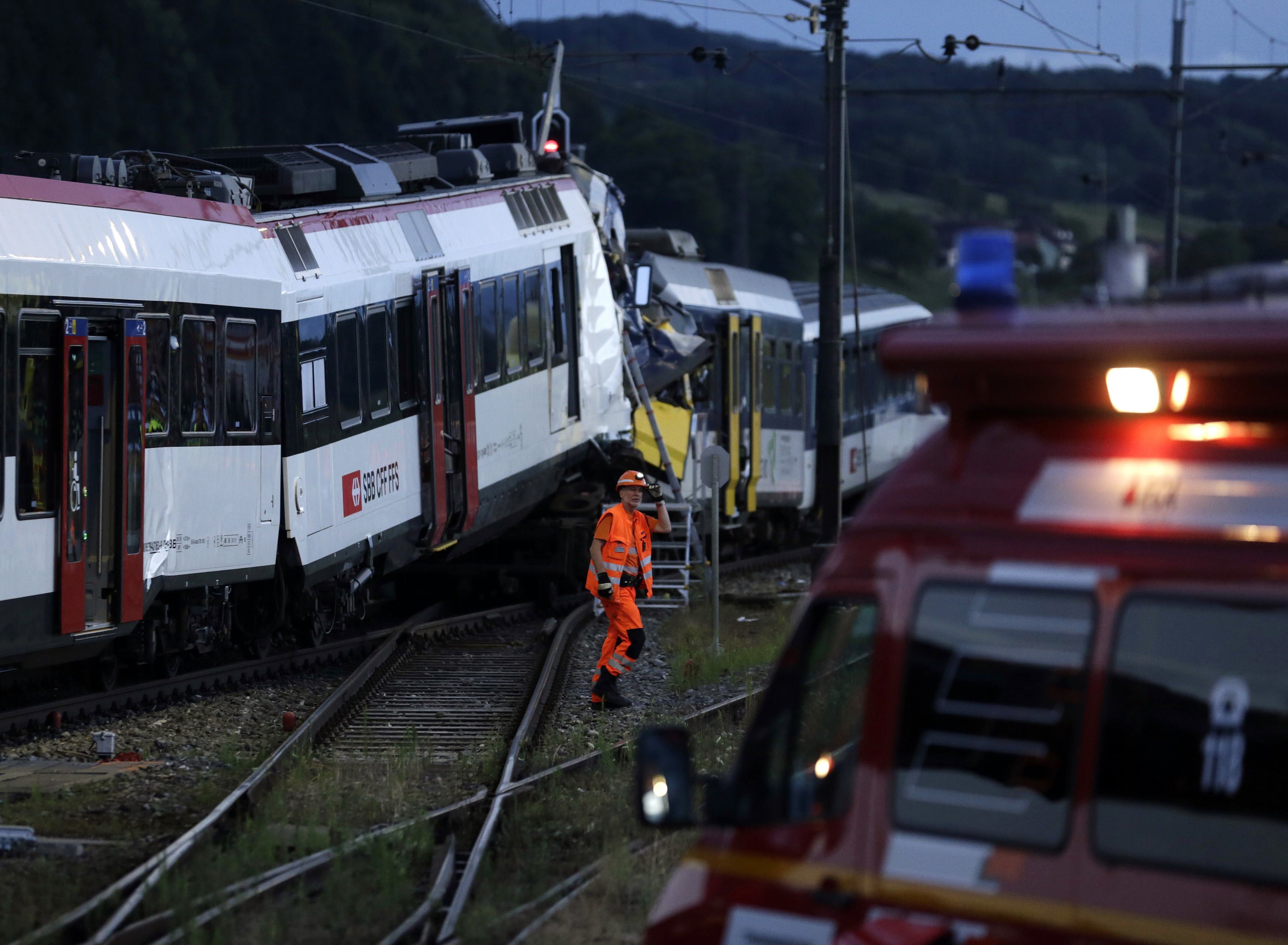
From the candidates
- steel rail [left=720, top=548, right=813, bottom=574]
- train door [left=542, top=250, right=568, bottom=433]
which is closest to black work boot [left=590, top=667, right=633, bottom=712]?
train door [left=542, top=250, right=568, bottom=433]

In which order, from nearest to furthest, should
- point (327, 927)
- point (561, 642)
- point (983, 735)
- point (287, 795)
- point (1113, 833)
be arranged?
point (1113, 833), point (983, 735), point (327, 927), point (287, 795), point (561, 642)

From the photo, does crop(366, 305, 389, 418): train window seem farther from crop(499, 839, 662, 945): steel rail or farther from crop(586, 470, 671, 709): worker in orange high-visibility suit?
crop(499, 839, 662, 945): steel rail

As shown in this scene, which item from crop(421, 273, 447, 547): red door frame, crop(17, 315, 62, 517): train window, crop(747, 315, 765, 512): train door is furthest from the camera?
crop(747, 315, 765, 512): train door

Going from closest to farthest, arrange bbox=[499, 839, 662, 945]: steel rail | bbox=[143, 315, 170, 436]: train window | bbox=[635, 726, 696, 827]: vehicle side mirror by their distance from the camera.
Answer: bbox=[635, 726, 696, 827]: vehicle side mirror → bbox=[499, 839, 662, 945]: steel rail → bbox=[143, 315, 170, 436]: train window

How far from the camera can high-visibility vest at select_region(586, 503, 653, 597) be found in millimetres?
12508

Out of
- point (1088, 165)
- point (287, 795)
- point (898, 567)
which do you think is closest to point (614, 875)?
point (287, 795)

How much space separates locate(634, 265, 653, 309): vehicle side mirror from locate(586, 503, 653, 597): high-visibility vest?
9476 mm

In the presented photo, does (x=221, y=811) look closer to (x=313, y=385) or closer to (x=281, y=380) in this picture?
(x=281, y=380)

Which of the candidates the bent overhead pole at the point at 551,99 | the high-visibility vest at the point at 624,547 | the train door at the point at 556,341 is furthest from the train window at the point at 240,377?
the bent overhead pole at the point at 551,99

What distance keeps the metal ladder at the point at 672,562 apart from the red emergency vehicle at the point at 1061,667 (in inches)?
625

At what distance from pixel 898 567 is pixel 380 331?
11.5m

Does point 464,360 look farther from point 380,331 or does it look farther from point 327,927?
point 327,927

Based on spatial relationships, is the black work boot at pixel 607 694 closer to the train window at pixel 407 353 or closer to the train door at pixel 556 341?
the train window at pixel 407 353

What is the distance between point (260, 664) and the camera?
45.9 ft
